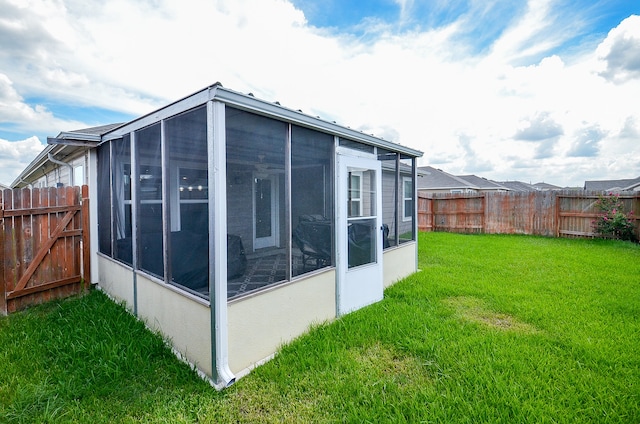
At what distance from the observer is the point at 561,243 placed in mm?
8695

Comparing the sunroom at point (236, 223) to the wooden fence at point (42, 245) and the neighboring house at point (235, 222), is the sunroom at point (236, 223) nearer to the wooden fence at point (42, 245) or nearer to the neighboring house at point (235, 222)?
the neighboring house at point (235, 222)

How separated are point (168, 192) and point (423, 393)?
2.85 metres

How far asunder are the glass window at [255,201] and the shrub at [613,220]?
10251 millimetres

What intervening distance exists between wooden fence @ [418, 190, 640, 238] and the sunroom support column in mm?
11125

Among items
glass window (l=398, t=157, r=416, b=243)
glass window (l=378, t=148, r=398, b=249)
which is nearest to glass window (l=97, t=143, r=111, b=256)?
glass window (l=378, t=148, r=398, b=249)

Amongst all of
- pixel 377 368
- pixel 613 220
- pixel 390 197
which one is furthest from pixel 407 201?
pixel 613 220

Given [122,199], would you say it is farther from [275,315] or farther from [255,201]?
[275,315]

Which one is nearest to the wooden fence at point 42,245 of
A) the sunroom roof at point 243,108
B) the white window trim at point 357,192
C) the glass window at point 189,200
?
the sunroom roof at point 243,108

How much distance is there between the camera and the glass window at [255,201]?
8.74ft

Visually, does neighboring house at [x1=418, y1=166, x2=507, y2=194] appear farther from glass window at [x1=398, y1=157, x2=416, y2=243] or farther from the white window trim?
the white window trim

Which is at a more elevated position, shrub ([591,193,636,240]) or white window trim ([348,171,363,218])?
white window trim ([348,171,363,218])

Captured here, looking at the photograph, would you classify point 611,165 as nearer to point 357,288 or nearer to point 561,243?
point 561,243

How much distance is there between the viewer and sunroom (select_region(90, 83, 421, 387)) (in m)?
2.46

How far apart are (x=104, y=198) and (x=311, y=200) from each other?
3369mm
